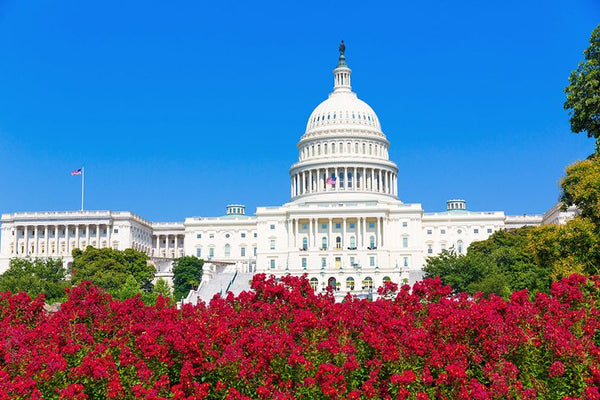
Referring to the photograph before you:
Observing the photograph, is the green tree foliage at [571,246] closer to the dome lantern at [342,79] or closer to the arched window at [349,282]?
the arched window at [349,282]

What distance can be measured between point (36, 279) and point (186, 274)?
1050 inches

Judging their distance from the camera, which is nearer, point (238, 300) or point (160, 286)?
point (238, 300)

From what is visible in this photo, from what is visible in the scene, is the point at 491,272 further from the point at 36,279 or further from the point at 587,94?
the point at 36,279

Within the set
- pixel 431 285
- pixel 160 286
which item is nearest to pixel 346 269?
pixel 160 286

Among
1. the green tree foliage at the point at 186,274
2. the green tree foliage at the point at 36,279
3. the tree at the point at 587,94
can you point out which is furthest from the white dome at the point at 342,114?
the tree at the point at 587,94

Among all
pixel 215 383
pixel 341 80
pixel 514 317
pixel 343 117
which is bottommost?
pixel 215 383

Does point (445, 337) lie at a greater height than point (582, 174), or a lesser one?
lesser

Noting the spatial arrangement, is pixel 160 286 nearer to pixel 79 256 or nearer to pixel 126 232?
pixel 79 256

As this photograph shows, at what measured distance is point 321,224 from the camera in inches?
4921

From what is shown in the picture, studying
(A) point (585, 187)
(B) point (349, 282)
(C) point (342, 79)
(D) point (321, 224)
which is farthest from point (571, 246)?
(C) point (342, 79)

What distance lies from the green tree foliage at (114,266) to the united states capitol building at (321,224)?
1386cm

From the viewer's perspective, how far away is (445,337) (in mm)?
17734

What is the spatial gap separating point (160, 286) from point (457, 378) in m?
71.8

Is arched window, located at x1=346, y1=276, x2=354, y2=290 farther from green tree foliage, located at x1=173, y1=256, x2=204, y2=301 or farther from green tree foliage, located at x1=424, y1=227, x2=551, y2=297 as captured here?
green tree foliage, located at x1=424, y1=227, x2=551, y2=297
